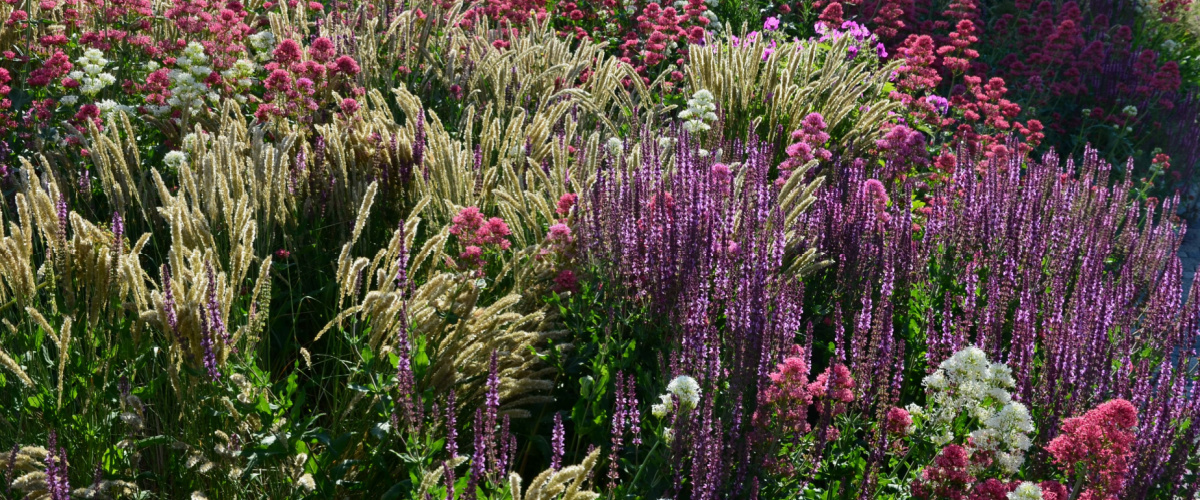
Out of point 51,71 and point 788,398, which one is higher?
point 51,71

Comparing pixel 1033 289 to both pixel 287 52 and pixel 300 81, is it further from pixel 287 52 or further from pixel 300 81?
pixel 287 52

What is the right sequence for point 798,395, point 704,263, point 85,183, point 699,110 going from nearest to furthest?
1. point 798,395
2. point 704,263
3. point 85,183
4. point 699,110

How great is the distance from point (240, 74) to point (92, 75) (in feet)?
2.28

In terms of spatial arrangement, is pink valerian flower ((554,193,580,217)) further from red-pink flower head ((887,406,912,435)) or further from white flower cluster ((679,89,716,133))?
red-pink flower head ((887,406,912,435))

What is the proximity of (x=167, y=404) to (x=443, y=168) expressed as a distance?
4.71 feet

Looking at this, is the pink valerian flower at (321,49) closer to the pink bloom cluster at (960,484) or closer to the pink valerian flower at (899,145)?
the pink valerian flower at (899,145)

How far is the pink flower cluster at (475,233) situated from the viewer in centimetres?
344

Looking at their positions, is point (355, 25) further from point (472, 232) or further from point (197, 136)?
point (472, 232)

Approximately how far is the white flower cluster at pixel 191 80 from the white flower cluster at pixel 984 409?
11.5 feet

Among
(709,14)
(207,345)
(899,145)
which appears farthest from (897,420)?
(709,14)

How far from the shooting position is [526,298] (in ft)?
12.1

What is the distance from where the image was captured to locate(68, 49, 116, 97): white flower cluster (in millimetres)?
4773

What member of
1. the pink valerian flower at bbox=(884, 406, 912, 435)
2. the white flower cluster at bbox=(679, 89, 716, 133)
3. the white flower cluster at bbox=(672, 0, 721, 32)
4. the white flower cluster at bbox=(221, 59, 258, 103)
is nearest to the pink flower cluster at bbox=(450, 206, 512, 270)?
the pink valerian flower at bbox=(884, 406, 912, 435)

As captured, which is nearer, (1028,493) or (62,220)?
(1028,493)
